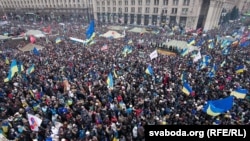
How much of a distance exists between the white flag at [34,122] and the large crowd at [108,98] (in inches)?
13.5

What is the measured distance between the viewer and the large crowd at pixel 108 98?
9.37m

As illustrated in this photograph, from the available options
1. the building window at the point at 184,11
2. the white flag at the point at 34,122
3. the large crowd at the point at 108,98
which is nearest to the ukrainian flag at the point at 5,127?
the large crowd at the point at 108,98

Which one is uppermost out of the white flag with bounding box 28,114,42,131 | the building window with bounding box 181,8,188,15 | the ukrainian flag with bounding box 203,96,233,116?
the building window with bounding box 181,8,188,15

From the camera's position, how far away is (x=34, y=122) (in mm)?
8859

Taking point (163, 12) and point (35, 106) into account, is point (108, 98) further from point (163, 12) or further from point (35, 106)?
point (163, 12)

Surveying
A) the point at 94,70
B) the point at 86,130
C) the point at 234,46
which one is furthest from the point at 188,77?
the point at 234,46

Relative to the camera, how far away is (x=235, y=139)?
4.36 meters

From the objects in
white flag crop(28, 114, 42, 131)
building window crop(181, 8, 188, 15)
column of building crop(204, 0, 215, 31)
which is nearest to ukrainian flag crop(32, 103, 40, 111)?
white flag crop(28, 114, 42, 131)

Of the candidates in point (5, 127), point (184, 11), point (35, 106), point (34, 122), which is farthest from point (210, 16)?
point (5, 127)

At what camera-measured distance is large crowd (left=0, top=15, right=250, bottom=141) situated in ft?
30.7

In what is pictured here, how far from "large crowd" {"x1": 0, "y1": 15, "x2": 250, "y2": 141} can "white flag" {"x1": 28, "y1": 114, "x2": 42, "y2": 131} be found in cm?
34

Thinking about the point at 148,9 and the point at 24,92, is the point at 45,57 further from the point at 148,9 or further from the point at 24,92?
the point at 148,9

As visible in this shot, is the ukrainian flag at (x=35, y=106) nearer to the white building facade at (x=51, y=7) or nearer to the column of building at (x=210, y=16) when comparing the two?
the column of building at (x=210, y=16)

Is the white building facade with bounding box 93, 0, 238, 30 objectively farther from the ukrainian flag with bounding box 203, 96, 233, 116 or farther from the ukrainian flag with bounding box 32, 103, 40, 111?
the ukrainian flag with bounding box 32, 103, 40, 111
